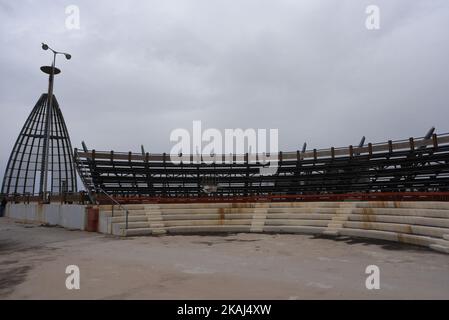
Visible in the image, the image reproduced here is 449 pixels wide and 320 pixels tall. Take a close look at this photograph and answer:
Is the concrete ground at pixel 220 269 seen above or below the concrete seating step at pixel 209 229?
above

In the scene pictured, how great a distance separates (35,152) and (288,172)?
33370 mm

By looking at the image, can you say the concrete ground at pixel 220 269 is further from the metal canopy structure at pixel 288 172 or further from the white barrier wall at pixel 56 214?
the metal canopy structure at pixel 288 172

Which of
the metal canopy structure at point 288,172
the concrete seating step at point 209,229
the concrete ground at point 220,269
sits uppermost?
the metal canopy structure at point 288,172

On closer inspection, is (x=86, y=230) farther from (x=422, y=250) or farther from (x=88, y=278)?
(x=422, y=250)

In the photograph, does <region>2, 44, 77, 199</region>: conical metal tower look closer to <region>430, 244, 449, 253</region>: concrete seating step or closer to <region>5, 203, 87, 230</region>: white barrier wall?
<region>5, 203, 87, 230</region>: white barrier wall

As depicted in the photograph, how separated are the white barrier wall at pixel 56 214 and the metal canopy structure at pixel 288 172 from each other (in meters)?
3.02

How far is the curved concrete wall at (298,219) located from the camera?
12609 millimetres

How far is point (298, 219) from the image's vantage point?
18375mm

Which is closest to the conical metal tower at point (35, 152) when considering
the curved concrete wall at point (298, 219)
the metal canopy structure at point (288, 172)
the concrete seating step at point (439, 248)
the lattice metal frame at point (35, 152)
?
the lattice metal frame at point (35, 152)

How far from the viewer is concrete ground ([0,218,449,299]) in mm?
6207

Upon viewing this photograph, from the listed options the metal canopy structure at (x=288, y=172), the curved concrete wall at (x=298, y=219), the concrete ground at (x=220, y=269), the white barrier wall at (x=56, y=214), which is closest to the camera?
the concrete ground at (x=220, y=269)

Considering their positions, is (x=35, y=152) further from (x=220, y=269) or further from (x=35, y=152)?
(x=220, y=269)

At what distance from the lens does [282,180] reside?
29625 mm
